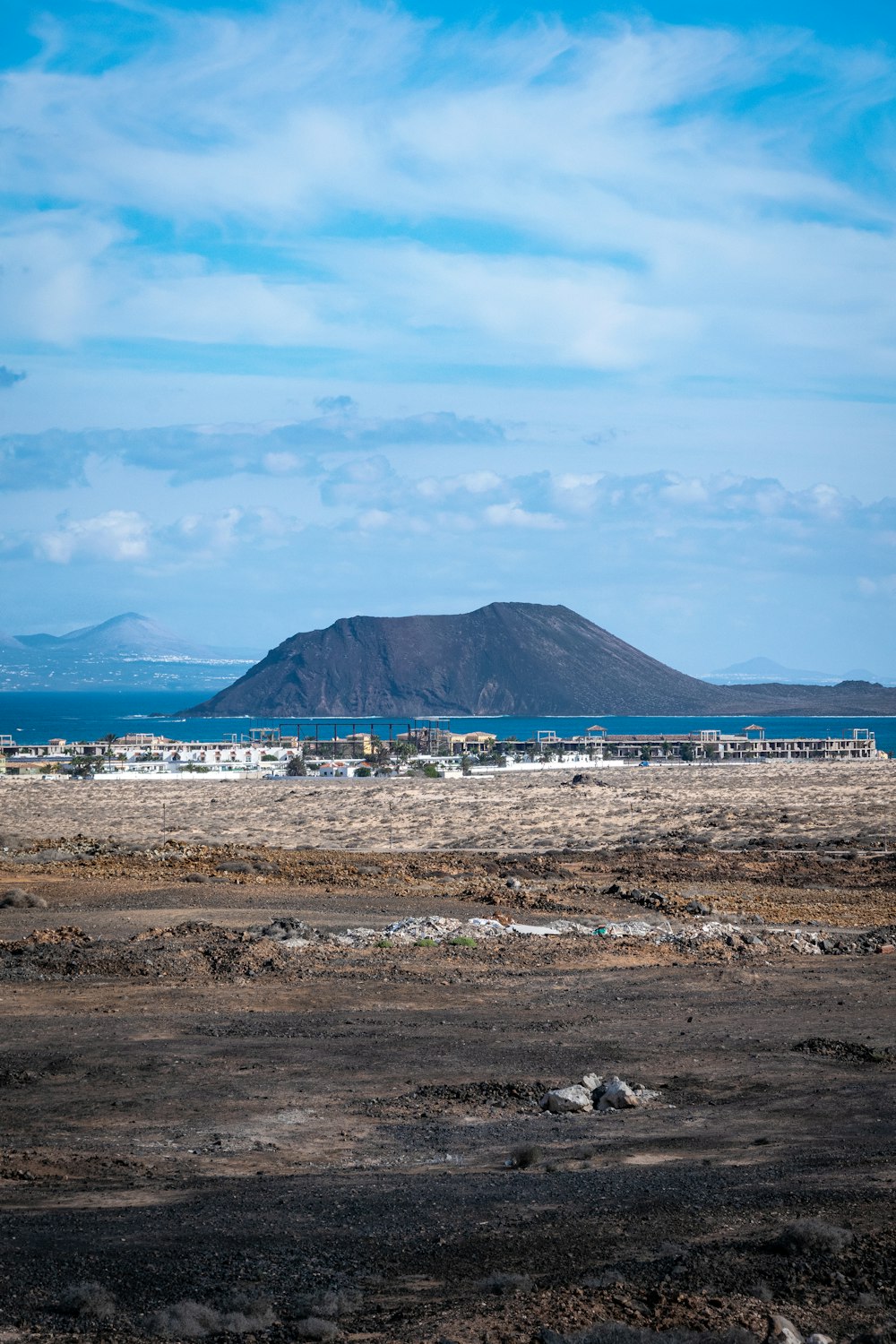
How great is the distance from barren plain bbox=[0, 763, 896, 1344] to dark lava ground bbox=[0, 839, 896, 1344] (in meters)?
0.03

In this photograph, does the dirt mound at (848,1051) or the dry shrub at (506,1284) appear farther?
the dirt mound at (848,1051)

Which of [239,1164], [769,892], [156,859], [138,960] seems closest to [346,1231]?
[239,1164]

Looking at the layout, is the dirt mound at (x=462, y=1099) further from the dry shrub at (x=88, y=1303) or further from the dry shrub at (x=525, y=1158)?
the dry shrub at (x=88, y=1303)

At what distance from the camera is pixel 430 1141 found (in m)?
10.4

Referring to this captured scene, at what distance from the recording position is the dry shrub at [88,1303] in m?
6.66

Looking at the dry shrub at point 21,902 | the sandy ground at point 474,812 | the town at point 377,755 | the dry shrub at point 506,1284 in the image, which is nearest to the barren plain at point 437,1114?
the dry shrub at point 506,1284

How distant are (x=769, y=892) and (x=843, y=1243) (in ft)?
72.0

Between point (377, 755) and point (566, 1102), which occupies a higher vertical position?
point (377, 755)

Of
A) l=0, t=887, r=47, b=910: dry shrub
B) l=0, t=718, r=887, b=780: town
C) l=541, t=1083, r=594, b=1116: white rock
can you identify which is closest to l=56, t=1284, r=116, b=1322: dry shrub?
l=541, t=1083, r=594, b=1116: white rock

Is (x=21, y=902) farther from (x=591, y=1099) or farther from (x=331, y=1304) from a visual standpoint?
(x=331, y=1304)

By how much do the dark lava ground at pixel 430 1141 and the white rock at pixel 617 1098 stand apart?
124 millimetres

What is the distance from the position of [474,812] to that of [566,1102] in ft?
143

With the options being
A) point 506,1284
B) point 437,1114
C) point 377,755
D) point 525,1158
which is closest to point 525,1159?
point 525,1158

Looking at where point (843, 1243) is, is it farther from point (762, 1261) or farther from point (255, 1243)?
point (255, 1243)
